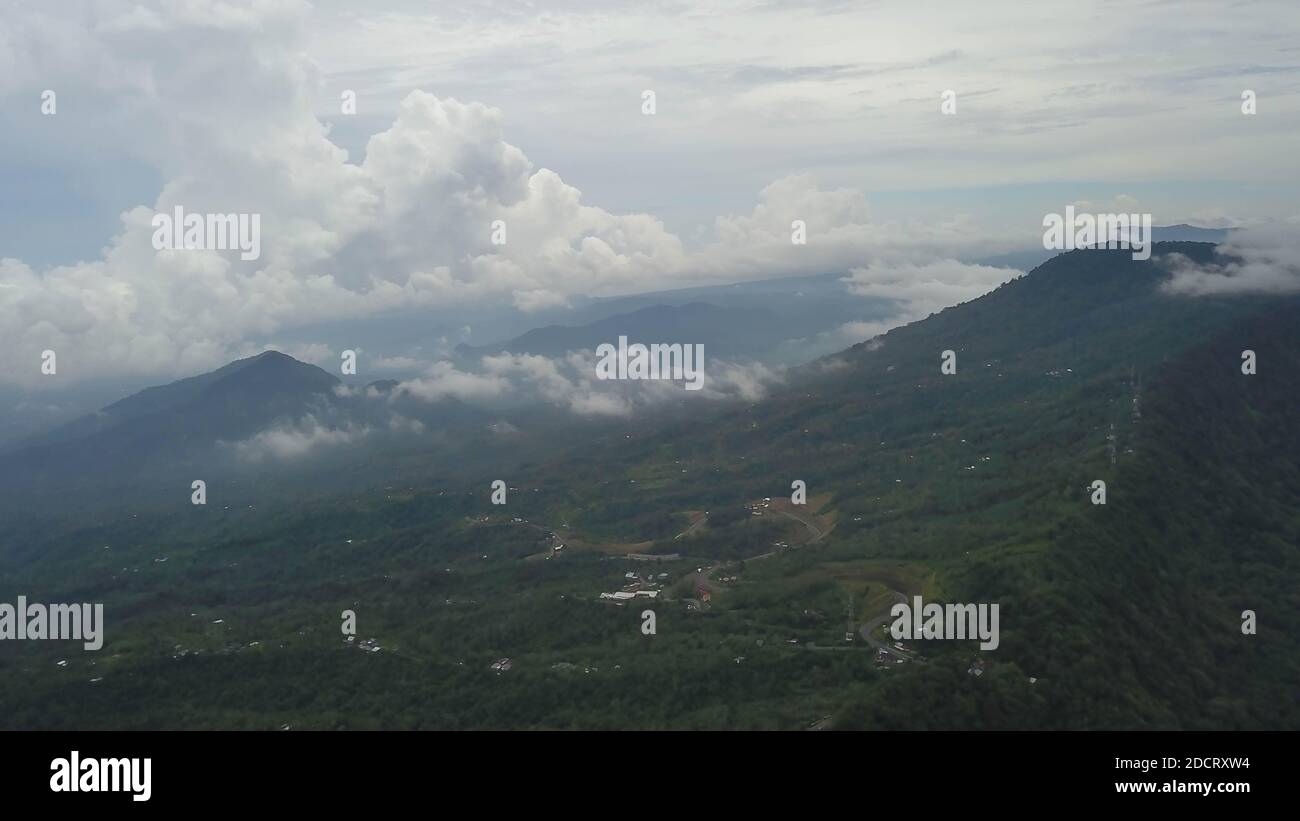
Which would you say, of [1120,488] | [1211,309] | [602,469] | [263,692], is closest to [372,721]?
[263,692]

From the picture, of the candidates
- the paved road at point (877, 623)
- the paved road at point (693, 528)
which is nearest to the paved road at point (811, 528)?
the paved road at point (693, 528)

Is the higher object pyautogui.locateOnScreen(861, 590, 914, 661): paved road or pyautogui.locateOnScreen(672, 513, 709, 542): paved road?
pyautogui.locateOnScreen(672, 513, 709, 542): paved road

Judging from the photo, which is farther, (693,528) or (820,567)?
(693,528)

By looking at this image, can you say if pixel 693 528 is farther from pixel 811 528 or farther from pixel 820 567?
pixel 820 567

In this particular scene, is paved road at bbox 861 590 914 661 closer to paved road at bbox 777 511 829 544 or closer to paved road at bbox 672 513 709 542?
paved road at bbox 777 511 829 544

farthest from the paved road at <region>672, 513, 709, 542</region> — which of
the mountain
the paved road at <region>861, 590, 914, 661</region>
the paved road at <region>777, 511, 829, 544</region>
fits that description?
the paved road at <region>861, 590, 914, 661</region>

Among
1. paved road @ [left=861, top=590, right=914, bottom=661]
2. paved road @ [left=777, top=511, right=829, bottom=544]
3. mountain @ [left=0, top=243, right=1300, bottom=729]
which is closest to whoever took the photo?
mountain @ [left=0, top=243, right=1300, bottom=729]

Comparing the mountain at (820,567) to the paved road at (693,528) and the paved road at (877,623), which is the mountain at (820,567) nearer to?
the paved road at (877,623)

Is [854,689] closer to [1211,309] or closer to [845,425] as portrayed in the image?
[845,425]

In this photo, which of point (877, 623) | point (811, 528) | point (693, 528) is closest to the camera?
point (877, 623)

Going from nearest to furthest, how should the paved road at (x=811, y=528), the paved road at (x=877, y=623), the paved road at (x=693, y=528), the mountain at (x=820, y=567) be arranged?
the mountain at (x=820, y=567), the paved road at (x=877, y=623), the paved road at (x=811, y=528), the paved road at (x=693, y=528)

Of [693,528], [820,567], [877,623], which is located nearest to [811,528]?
[693,528]
